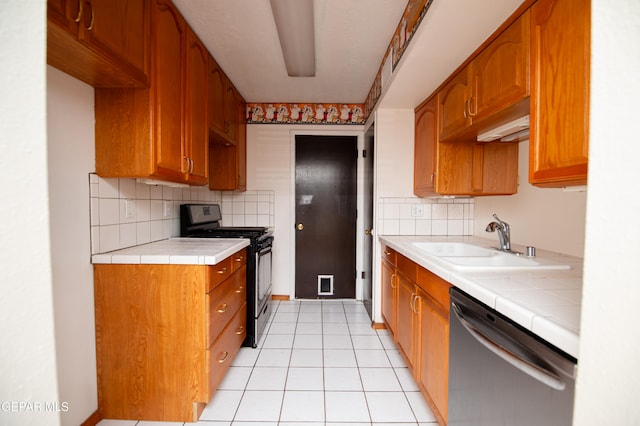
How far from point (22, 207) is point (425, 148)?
2.40 meters

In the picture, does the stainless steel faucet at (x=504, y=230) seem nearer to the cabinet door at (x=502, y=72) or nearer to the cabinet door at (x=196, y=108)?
the cabinet door at (x=502, y=72)

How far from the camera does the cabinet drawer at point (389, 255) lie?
2230mm

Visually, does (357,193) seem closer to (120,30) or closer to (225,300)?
(225,300)

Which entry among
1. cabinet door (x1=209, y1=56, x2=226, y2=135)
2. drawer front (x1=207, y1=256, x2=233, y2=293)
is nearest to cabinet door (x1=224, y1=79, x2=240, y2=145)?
cabinet door (x1=209, y1=56, x2=226, y2=135)

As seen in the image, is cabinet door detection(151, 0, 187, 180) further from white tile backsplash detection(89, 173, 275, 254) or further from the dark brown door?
the dark brown door

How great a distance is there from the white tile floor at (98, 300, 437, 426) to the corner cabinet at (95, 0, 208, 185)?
1298 mm

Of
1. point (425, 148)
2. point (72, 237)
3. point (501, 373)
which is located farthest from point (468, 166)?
point (72, 237)

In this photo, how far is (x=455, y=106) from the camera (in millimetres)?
1843

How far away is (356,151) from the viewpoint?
3.35 metres

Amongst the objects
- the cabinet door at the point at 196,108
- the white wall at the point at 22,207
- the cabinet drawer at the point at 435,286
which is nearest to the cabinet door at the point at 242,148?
the cabinet door at the point at 196,108

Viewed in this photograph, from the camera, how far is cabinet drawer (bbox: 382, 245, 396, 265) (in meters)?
2.23

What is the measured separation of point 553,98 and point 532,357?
0.89m

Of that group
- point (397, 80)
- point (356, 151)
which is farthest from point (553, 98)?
point (356, 151)

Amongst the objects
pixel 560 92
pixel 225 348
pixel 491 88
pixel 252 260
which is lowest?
pixel 225 348
